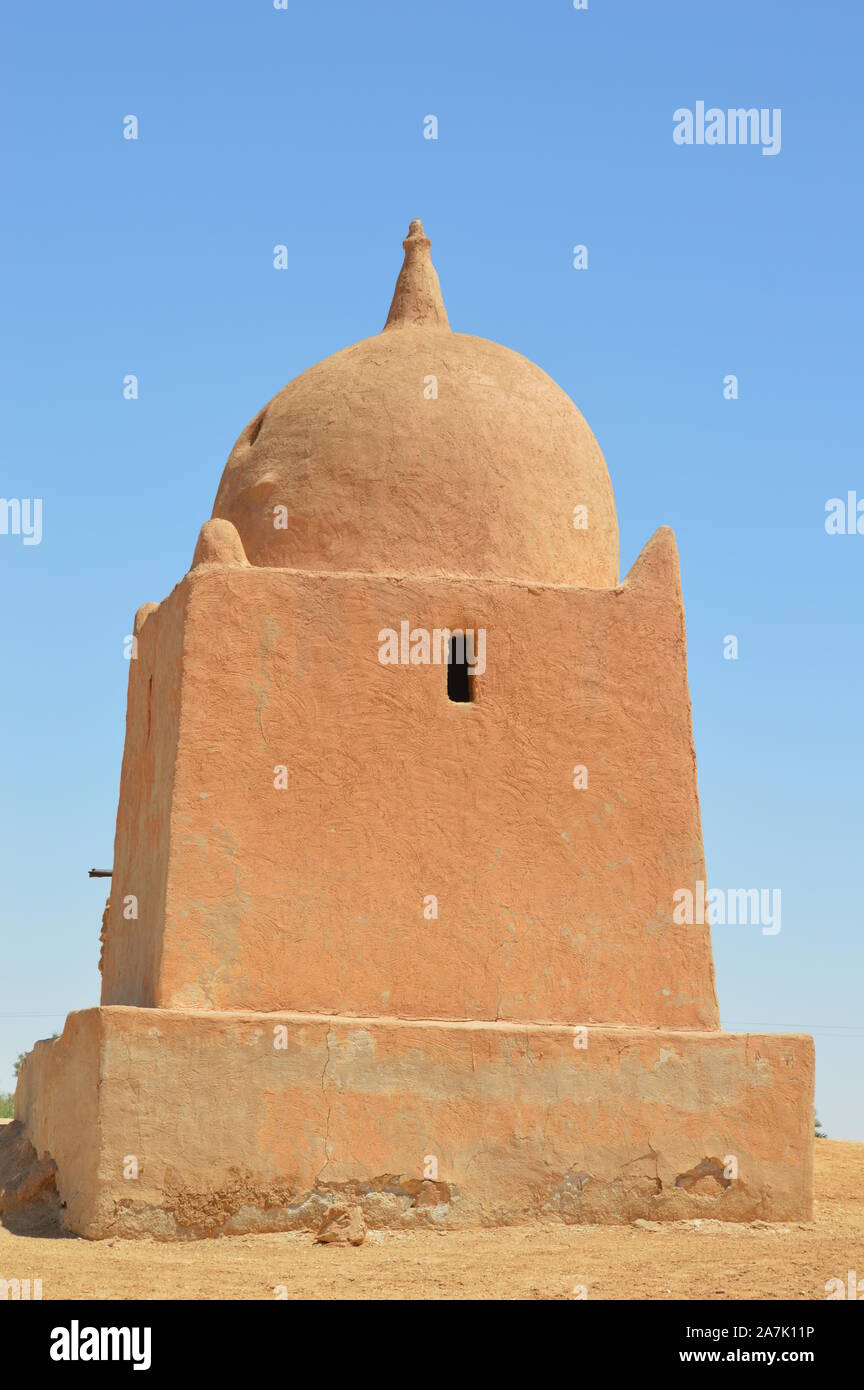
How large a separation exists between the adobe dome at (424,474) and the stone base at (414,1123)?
2.80 m

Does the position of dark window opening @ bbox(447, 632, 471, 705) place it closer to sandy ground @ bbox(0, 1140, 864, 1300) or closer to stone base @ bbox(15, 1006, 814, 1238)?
stone base @ bbox(15, 1006, 814, 1238)

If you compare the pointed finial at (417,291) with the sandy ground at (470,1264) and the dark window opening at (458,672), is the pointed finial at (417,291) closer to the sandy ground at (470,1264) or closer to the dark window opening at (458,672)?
the dark window opening at (458,672)

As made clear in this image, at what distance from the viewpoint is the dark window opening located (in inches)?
384

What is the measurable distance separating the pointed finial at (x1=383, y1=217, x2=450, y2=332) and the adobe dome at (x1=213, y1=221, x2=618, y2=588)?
18.5 inches

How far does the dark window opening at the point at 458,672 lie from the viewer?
976 cm

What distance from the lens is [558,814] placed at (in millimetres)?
9570

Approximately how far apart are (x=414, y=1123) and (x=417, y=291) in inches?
217

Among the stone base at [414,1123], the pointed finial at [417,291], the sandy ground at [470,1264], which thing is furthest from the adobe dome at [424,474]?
the sandy ground at [470,1264]

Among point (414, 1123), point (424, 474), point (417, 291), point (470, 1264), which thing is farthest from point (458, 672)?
point (470, 1264)

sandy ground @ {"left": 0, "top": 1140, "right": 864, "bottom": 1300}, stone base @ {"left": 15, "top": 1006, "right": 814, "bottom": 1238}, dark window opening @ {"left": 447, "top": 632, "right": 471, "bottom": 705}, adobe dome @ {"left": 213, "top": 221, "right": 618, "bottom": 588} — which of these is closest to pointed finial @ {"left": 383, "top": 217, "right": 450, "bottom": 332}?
adobe dome @ {"left": 213, "top": 221, "right": 618, "bottom": 588}

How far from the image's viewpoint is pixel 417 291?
11.5 metres

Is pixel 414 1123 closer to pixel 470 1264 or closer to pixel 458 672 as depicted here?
pixel 470 1264

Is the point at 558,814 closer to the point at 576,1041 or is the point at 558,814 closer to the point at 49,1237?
the point at 576,1041

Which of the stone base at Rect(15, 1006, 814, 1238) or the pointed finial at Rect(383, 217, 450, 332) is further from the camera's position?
the pointed finial at Rect(383, 217, 450, 332)
